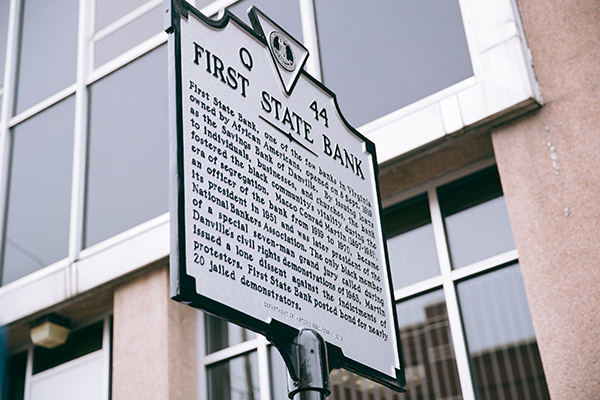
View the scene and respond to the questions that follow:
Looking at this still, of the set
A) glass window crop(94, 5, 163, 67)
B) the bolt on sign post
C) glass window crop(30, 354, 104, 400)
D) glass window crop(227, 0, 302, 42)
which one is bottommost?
the bolt on sign post

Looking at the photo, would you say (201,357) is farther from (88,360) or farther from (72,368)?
(72,368)

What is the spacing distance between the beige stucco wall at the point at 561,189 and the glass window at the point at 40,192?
588cm

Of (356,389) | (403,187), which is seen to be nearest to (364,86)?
(403,187)

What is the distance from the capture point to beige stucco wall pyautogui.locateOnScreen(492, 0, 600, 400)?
18.0 ft

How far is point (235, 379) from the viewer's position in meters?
7.84

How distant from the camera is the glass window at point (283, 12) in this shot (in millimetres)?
8639

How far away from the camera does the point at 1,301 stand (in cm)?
949

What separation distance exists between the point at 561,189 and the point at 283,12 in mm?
4238

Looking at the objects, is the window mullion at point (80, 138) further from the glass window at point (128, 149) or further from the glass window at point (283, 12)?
the glass window at point (283, 12)

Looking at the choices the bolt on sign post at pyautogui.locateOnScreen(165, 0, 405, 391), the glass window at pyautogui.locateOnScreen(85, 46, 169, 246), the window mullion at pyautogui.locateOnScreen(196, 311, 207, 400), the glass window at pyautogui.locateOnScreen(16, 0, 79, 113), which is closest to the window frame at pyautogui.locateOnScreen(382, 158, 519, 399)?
the window mullion at pyautogui.locateOnScreen(196, 311, 207, 400)

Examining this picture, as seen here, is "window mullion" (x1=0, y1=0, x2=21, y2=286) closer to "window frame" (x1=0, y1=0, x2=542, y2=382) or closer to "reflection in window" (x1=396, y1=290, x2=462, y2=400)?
"window frame" (x1=0, y1=0, x2=542, y2=382)

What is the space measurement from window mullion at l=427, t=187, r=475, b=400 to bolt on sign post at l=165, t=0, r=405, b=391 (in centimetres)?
285

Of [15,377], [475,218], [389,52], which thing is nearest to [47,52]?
[15,377]

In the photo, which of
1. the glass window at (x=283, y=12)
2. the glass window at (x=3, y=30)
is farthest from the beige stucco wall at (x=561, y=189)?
the glass window at (x=3, y=30)
